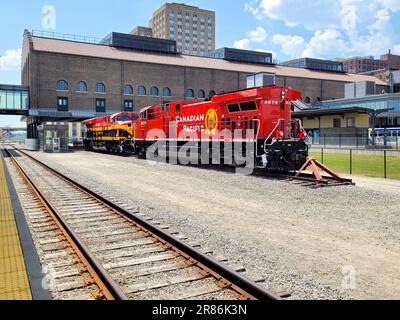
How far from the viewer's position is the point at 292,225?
875cm

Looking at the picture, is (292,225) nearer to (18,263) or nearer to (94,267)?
(94,267)

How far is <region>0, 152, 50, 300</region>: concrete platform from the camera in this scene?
4762mm

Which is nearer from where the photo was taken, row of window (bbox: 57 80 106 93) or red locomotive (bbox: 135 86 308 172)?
red locomotive (bbox: 135 86 308 172)

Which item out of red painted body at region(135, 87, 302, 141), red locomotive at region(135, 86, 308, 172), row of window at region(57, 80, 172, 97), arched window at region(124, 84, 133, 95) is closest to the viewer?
red locomotive at region(135, 86, 308, 172)

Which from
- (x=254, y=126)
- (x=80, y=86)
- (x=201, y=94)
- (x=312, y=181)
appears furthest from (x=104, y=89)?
(x=312, y=181)

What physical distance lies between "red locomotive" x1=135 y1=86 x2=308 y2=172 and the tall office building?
6123 inches

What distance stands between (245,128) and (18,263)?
13.8 meters

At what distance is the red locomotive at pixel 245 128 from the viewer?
17.0 meters

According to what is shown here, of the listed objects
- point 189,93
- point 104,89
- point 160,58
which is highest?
point 160,58

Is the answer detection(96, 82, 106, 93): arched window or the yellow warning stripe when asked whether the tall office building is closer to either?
detection(96, 82, 106, 93): arched window

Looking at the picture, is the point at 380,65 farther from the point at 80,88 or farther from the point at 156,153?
the point at 156,153

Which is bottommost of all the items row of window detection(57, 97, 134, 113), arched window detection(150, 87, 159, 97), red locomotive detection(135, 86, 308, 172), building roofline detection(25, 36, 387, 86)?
red locomotive detection(135, 86, 308, 172)

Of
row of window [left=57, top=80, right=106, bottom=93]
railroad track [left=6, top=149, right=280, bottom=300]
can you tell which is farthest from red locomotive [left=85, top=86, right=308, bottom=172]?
row of window [left=57, top=80, right=106, bottom=93]

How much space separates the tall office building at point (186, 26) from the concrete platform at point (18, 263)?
169561 mm
